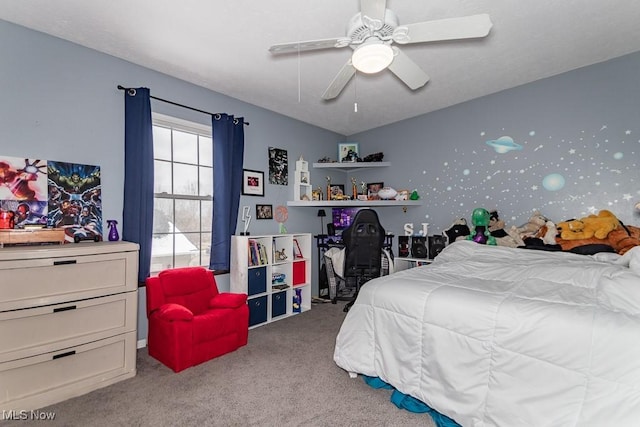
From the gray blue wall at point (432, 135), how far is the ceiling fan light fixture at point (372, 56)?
2.19 meters

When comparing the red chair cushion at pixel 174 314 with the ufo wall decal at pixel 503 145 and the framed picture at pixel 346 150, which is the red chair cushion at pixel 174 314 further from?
the ufo wall decal at pixel 503 145

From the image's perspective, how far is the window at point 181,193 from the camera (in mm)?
3113

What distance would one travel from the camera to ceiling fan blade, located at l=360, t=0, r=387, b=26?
1459mm

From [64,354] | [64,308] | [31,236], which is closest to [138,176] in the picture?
[31,236]

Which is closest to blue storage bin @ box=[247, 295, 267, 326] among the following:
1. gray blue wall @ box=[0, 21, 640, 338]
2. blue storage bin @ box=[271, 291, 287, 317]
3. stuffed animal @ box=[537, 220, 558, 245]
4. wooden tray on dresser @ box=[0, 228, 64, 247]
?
blue storage bin @ box=[271, 291, 287, 317]

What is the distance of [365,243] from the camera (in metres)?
3.67

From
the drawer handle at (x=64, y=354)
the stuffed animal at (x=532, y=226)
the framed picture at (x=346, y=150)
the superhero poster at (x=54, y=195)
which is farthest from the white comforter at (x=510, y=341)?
the framed picture at (x=346, y=150)

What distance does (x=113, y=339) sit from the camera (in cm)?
221

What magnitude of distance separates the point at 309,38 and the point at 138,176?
6.09 feet

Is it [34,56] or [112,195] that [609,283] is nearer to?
[112,195]

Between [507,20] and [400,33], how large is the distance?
1.19m

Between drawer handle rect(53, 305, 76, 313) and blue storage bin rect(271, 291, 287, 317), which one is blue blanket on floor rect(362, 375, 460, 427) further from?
drawer handle rect(53, 305, 76, 313)

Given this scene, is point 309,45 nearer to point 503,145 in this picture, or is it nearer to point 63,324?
point 63,324

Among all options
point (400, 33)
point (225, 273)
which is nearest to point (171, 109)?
point (225, 273)
